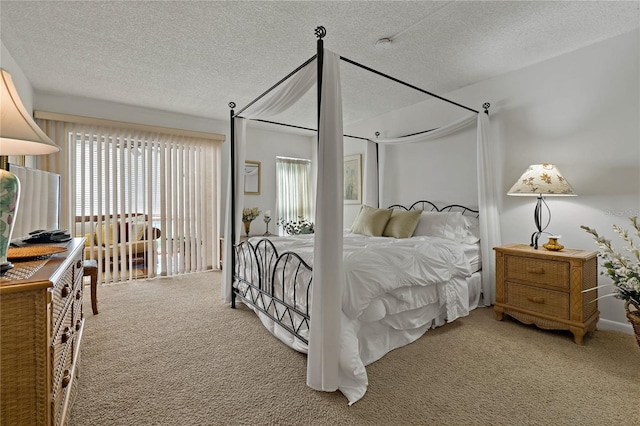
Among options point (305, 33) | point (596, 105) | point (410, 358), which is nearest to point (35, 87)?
point (305, 33)

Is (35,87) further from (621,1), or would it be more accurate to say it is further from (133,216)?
(621,1)

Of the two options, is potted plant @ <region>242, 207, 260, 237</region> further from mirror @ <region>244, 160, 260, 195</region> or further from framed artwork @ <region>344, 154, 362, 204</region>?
framed artwork @ <region>344, 154, 362, 204</region>

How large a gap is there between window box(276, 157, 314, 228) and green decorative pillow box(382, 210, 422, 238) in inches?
109

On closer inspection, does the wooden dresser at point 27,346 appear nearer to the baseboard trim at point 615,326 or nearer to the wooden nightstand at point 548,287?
the wooden nightstand at point 548,287

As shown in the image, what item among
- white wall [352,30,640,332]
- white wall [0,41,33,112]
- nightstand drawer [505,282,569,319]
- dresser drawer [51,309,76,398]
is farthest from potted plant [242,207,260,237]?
nightstand drawer [505,282,569,319]

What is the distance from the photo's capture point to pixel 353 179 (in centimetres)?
545

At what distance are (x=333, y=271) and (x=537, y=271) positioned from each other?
6.55 ft

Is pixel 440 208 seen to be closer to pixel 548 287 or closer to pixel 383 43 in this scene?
pixel 548 287

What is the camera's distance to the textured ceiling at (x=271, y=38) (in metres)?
2.28

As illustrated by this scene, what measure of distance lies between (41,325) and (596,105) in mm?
4112

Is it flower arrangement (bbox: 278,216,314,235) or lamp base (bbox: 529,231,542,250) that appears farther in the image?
flower arrangement (bbox: 278,216,314,235)

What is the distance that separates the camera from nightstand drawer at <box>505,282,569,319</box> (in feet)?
8.33

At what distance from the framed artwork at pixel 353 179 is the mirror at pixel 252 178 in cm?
168

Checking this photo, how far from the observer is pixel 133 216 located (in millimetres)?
4801
